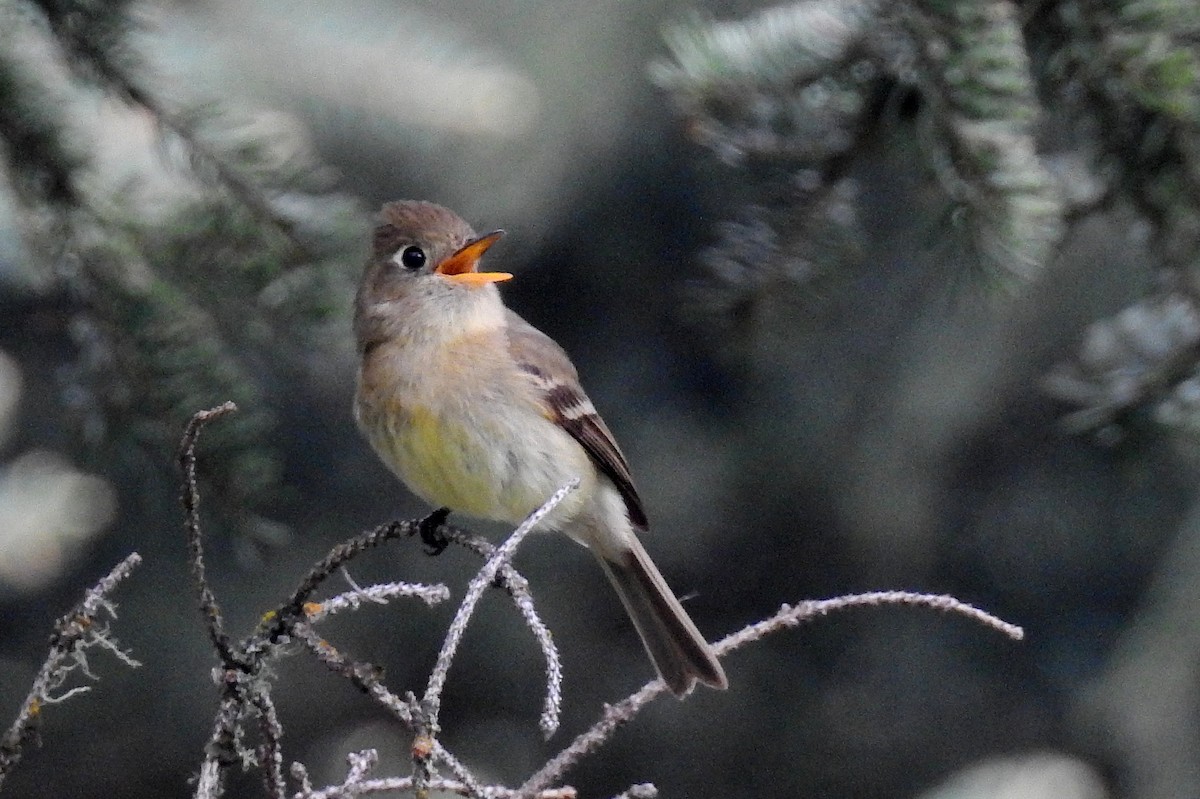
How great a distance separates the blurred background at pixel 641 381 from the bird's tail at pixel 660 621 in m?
0.07

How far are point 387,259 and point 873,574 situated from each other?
1.25 metres

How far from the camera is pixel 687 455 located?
3029 mm

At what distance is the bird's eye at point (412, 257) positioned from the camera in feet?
10.4

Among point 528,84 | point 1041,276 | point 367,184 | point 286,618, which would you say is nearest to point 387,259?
point 367,184

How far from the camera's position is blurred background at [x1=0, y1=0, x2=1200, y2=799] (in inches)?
88.7

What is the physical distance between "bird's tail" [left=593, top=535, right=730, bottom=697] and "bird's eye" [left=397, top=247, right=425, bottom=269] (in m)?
0.75

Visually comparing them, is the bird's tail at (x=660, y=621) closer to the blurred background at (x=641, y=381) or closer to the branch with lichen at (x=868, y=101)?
the blurred background at (x=641, y=381)

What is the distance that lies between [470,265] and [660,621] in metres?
0.85

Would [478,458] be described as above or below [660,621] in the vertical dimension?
above

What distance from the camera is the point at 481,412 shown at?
3.07 m

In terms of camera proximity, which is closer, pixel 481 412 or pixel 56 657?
pixel 56 657

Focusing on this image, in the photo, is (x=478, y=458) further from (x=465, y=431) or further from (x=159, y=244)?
(x=159, y=244)

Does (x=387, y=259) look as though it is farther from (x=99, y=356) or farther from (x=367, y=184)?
(x=99, y=356)

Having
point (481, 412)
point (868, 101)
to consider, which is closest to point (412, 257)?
point (481, 412)
